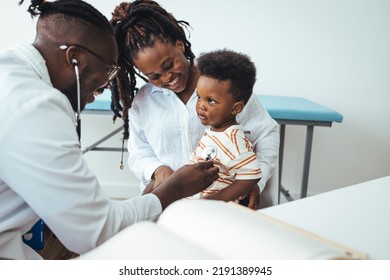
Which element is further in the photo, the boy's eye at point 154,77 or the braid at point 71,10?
the boy's eye at point 154,77

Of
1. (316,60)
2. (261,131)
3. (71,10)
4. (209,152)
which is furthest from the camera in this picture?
(316,60)

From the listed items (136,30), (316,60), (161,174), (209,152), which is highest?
(136,30)

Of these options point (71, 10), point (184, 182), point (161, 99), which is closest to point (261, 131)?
point (161, 99)

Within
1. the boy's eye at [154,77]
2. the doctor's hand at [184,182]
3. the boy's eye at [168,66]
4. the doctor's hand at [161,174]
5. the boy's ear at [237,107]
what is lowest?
the doctor's hand at [161,174]

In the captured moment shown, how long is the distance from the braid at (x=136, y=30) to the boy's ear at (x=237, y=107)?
0.31 meters

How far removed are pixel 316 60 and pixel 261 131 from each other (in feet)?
3.65

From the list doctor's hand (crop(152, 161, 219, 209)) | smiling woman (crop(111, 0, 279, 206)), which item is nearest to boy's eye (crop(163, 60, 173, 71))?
smiling woman (crop(111, 0, 279, 206))

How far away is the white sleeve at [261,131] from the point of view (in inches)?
49.7

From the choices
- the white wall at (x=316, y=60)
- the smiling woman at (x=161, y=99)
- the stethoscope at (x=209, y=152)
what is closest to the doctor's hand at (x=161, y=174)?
the smiling woman at (x=161, y=99)

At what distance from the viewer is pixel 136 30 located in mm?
1190

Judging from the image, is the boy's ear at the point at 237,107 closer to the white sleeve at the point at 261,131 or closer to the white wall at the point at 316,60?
the white sleeve at the point at 261,131

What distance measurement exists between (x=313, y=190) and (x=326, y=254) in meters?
2.12

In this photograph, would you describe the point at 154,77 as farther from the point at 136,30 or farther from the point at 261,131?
the point at 261,131

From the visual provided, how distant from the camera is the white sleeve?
1263mm
